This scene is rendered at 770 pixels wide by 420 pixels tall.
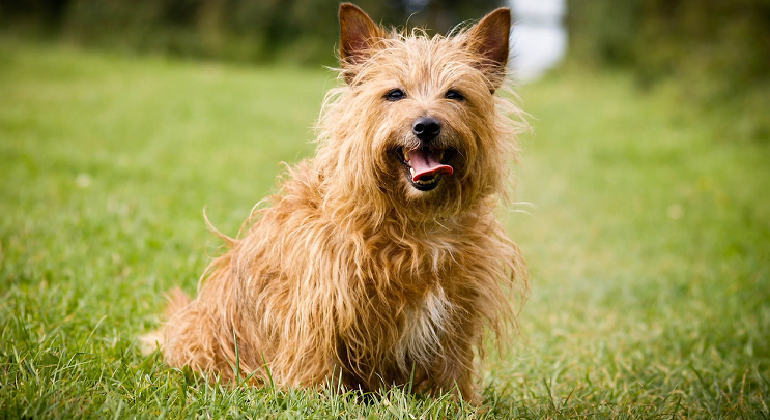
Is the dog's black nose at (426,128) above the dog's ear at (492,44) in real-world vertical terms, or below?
below

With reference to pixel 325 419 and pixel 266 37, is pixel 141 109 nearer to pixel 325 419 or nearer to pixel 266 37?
pixel 325 419

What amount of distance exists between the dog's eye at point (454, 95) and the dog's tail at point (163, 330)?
1816 millimetres

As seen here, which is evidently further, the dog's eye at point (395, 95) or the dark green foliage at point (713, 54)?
the dark green foliage at point (713, 54)

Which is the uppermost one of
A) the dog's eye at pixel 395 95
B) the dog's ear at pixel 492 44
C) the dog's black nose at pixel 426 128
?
the dog's ear at pixel 492 44

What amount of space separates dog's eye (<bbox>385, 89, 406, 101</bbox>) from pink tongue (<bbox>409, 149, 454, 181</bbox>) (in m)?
0.29

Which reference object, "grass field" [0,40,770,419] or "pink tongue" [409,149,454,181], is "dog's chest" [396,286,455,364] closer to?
"grass field" [0,40,770,419]

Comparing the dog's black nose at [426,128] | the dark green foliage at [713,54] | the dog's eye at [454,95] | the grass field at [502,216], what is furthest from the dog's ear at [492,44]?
the dark green foliage at [713,54]

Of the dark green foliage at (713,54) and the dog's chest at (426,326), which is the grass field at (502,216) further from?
the dark green foliage at (713,54)

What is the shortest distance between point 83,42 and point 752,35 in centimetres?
2073

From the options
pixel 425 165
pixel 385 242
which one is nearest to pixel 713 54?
pixel 425 165

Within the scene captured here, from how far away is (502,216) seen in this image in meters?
4.34

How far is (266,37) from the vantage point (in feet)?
82.2

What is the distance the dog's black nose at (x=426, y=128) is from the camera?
2.60 meters

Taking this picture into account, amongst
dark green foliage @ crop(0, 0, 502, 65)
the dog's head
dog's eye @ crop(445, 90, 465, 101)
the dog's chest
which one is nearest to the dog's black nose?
the dog's head
